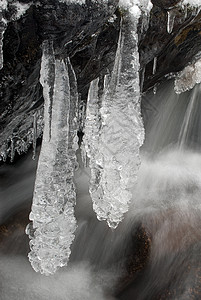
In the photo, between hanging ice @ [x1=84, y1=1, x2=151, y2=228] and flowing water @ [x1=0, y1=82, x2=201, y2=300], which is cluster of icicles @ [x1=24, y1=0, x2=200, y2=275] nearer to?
hanging ice @ [x1=84, y1=1, x2=151, y2=228]

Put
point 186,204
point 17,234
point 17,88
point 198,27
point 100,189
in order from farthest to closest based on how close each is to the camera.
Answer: point 186,204 < point 17,234 < point 198,27 < point 100,189 < point 17,88

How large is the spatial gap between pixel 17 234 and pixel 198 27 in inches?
124

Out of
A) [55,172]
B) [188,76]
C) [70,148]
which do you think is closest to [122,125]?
[70,148]

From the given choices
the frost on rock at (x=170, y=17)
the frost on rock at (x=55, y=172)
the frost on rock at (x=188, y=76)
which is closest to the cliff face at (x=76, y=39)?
the frost on rock at (x=170, y=17)

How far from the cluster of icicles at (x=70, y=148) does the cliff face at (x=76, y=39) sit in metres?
0.15

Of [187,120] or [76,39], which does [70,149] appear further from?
[187,120]

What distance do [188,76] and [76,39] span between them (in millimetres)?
3101

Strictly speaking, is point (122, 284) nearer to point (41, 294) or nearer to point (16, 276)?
point (41, 294)

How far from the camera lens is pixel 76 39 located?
2.05m

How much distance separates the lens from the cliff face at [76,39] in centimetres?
172

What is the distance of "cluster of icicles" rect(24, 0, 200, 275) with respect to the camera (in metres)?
2.12

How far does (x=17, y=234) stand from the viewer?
11.6 feet

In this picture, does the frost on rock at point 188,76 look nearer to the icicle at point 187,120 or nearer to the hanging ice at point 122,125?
the icicle at point 187,120

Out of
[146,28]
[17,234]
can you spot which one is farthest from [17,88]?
[17,234]
